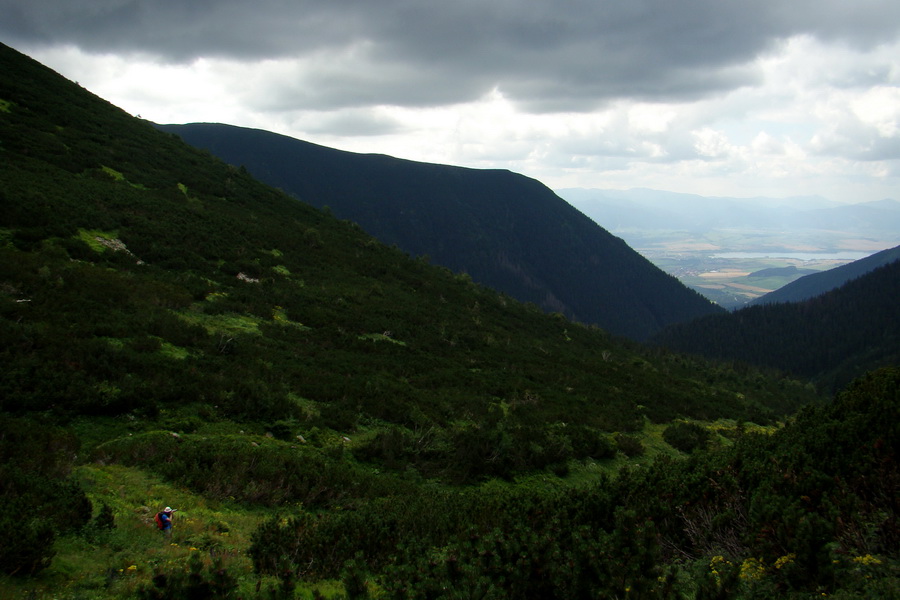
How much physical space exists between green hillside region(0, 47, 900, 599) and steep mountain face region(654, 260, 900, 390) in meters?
123

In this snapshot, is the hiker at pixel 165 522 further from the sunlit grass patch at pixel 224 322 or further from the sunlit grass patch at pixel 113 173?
the sunlit grass patch at pixel 113 173

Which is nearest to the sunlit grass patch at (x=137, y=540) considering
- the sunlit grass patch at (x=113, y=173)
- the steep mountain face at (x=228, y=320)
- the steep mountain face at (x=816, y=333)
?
the steep mountain face at (x=228, y=320)

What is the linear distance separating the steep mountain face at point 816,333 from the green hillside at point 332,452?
4852 inches

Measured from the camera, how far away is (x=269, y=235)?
35750mm

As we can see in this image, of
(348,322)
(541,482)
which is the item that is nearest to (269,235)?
(348,322)

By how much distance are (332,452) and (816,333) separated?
548 ft

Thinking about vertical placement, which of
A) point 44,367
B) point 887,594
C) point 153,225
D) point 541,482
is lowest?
point 541,482

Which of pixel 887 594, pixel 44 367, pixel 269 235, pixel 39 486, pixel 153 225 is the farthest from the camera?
pixel 269 235

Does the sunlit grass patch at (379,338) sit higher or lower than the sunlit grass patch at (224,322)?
lower

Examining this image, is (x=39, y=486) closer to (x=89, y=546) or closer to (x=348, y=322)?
(x=89, y=546)

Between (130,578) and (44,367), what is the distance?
7.62 m

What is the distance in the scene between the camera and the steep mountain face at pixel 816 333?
125250mm

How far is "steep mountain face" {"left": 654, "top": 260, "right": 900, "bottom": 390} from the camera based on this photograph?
12525 cm

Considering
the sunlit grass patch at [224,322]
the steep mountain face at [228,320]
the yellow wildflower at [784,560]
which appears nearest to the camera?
the yellow wildflower at [784,560]
